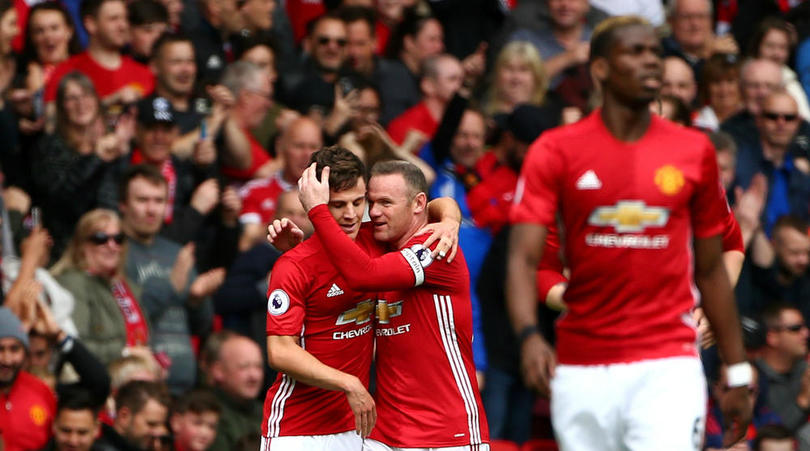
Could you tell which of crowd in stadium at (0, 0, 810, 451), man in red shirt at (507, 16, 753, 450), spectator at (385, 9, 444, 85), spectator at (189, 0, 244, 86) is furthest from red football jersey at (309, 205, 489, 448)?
spectator at (385, 9, 444, 85)

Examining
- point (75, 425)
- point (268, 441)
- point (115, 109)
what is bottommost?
point (75, 425)

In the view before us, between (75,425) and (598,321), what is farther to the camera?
(75,425)

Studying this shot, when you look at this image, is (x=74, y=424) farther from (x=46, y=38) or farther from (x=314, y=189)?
(x=46, y=38)

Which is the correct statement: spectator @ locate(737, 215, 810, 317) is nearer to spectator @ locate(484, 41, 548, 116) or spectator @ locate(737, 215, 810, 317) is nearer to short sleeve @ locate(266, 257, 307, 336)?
spectator @ locate(484, 41, 548, 116)

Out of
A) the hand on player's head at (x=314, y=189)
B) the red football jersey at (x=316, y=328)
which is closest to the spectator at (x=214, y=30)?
the red football jersey at (x=316, y=328)

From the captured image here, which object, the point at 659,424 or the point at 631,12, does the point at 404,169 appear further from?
the point at 631,12

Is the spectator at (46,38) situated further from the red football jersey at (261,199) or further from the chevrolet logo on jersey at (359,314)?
the chevrolet logo on jersey at (359,314)

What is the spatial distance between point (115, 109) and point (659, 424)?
6588 millimetres

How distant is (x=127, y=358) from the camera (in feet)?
34.0

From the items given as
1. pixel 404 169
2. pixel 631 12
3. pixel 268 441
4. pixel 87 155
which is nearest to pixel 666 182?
pixel 404 169

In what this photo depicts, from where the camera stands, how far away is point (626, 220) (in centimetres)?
628

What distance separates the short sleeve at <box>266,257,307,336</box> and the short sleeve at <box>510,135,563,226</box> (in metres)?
1.35

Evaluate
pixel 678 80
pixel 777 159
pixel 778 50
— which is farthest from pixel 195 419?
pixel 778 50

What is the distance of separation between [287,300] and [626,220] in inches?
67.8
